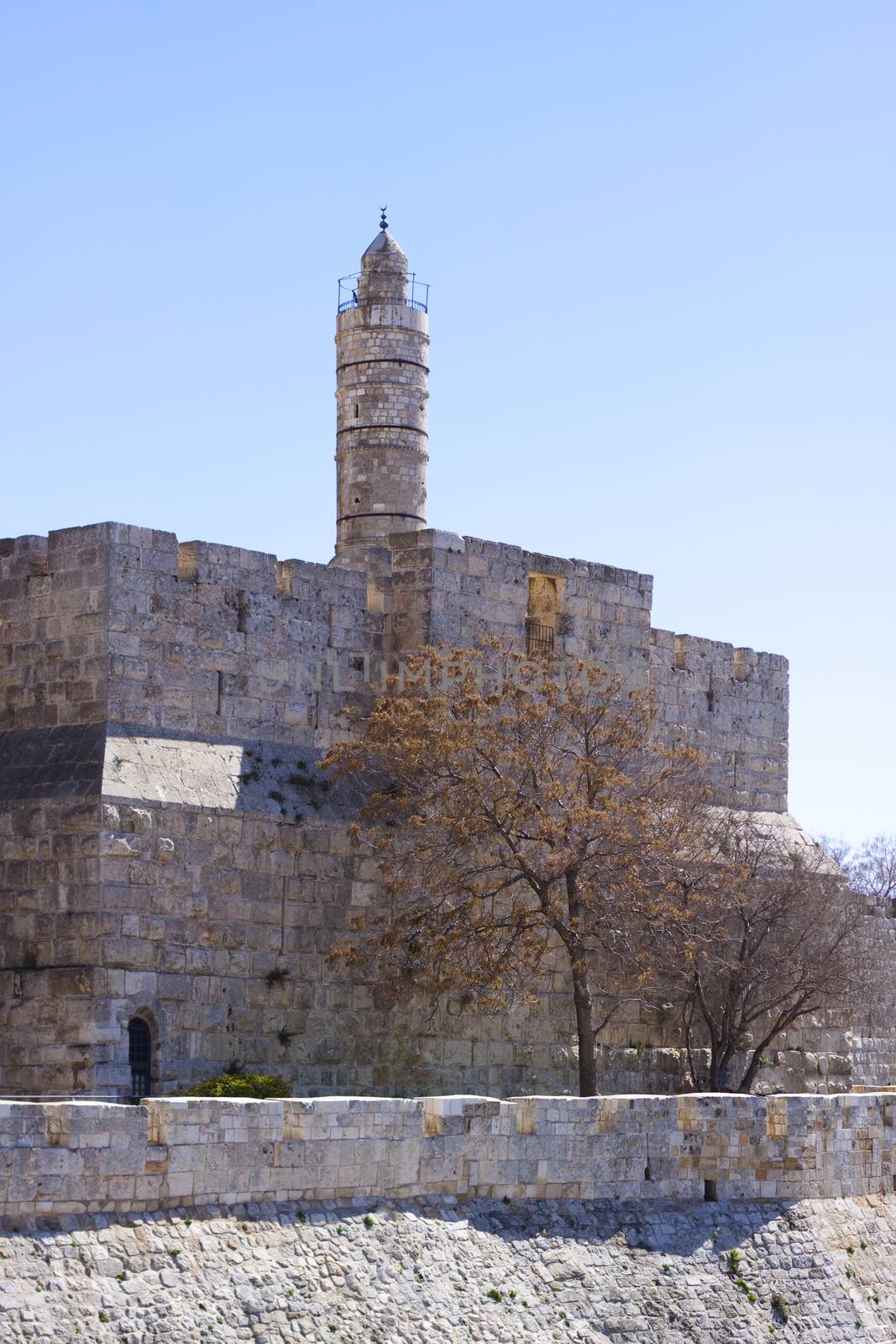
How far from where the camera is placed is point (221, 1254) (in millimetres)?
15273

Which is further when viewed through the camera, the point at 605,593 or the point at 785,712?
the point at 785,712

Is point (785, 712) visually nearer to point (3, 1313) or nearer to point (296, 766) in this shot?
point (296, 766)

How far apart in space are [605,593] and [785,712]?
390cm

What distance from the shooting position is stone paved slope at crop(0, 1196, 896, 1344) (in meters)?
14.4

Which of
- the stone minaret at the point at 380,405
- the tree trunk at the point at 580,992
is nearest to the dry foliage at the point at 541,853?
the tree trunk at the point at 580,992

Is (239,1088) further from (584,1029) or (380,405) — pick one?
(380,405)

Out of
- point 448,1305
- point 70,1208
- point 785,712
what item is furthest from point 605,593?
point 70,1208

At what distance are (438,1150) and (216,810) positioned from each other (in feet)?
18.5

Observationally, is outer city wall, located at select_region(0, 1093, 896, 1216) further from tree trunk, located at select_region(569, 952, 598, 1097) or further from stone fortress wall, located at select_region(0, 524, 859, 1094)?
stone fortress wall, located at select_region(0, 524, 859, 1094)

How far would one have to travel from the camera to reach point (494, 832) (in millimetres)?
23078

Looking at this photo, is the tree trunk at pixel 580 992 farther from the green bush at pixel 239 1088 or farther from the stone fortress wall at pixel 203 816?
the green bush at pixel 239 1088

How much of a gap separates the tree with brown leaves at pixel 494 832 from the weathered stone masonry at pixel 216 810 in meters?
0.55

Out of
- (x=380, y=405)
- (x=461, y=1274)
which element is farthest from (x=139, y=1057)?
(x=380, y=405)

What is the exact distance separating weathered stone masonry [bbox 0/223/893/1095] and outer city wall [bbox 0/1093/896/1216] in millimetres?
4249
